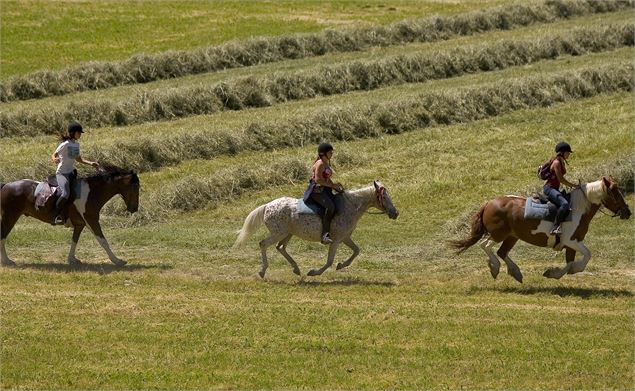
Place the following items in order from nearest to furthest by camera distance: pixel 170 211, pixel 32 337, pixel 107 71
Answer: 1. pixel 32 337
2. pixel 170 211
3. pixel 107 71

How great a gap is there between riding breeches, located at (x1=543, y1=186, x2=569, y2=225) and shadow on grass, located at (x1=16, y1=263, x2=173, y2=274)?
25.4ft

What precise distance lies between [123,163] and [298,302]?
14.8 meters

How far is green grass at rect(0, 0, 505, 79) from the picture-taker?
166ft

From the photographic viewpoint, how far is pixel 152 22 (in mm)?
56625

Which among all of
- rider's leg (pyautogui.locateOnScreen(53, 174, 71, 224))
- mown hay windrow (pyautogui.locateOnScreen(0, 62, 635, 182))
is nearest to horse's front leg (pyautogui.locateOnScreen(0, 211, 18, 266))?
rider's leg (pyautogui.locateOnScreen(53, 174, 71, 224))

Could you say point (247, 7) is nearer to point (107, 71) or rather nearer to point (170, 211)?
point (107, 71)

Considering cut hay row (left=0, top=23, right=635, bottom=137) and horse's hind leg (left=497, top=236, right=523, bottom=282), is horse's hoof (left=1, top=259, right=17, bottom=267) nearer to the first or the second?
horse's hind leg (left=497, top=236, right=523, bottom=282)

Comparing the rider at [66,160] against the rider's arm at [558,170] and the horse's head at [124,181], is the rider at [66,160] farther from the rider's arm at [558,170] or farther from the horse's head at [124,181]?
the rider's arm at [558,170]

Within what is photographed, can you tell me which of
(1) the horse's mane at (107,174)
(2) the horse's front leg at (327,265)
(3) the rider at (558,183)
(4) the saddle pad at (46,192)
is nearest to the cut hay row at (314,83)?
(4) the saddle pad at (46,192)

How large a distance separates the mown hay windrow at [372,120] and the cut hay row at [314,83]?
378 centimetres

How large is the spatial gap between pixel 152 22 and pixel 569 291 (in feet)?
123

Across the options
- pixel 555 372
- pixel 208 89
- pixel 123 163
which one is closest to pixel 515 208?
pixel 555 372

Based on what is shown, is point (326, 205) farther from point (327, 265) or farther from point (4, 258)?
point (4, 258)

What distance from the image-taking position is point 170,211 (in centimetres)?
3147
